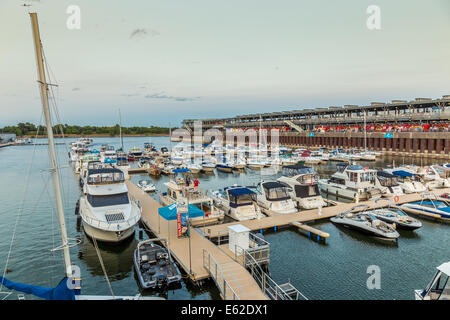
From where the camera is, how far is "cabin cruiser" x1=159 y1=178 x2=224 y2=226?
75.6ft

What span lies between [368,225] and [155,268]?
14708mm

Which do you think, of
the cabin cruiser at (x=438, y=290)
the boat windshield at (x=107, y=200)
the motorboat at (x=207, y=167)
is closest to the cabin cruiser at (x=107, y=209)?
the boat windshield at (x=107, y=200)

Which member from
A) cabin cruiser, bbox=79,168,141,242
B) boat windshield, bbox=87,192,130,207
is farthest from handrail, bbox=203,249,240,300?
boat windshield, bbox=87,192,130,207

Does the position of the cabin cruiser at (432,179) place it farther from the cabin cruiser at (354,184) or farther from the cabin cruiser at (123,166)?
the cabin cruiser at (123,166)

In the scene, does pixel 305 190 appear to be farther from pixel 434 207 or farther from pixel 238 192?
pixel 434 207

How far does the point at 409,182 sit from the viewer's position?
102ft

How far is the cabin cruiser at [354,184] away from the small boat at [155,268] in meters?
19.8

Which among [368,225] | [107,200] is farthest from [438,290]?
[107,200]

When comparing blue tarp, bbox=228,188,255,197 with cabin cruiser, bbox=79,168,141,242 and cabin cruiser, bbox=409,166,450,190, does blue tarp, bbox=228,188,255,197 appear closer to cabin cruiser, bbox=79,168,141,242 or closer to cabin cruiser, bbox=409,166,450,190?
cabin cruiser, bbox=79,168,141,242

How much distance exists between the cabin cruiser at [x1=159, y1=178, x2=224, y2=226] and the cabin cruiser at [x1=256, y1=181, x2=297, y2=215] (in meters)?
4.27

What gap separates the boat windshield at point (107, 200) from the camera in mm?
20891
